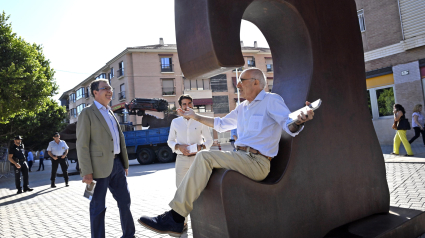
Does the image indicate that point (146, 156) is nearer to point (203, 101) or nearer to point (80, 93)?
point (203, 101)

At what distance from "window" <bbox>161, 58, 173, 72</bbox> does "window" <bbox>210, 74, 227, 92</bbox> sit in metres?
5.24

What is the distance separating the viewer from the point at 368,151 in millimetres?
3619

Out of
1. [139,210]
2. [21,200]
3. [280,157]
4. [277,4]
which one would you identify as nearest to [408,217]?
Result: [280,157]

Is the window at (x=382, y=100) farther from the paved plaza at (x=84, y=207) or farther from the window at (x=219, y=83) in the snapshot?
the window at (x=219, y=83)

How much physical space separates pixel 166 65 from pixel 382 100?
2777 centimetres

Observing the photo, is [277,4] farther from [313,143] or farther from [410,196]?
[410,196]

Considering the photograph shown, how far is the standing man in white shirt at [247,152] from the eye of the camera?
260 cm

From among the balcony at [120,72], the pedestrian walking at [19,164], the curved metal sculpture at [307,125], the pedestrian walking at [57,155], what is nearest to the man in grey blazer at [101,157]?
the curved metal sculpture at [307,125]

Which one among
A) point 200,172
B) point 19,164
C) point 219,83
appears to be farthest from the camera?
point 219,83

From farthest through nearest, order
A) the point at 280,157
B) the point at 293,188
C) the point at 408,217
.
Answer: the point at 408,217
the point at 280,157
the point at 293,188

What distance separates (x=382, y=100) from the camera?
47.0 feet

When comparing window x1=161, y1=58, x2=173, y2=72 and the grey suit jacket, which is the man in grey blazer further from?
window x1=161, y1=58, x2=173, y2=72

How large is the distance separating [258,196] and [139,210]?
3.36 m

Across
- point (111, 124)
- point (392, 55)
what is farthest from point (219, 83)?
point (111, 124)
